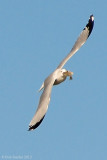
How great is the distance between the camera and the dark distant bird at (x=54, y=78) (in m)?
18.3

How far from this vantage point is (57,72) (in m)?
21.3

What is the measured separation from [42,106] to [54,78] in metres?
2.11

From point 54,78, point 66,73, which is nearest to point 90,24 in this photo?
point 66,73

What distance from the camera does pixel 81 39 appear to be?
969 inches

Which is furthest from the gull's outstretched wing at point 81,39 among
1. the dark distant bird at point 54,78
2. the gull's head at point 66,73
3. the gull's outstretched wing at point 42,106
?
the gull's outstretched wing at point 42,106

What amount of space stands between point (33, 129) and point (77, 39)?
25.0ft

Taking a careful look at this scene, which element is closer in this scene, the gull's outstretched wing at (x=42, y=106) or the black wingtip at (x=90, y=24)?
the gull's outstretched wing at (x=42, y=106)

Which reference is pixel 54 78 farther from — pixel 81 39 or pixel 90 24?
pixel 90 24

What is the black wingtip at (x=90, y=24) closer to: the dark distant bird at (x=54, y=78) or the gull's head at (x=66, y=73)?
the dark distant bird at (x=54, y=78)

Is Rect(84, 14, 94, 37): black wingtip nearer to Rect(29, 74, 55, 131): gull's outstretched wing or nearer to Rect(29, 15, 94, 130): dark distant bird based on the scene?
Rect(29, 15, 94, 130): dark distant bird

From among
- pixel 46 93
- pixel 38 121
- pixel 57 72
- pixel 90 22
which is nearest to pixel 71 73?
pixel 57 72

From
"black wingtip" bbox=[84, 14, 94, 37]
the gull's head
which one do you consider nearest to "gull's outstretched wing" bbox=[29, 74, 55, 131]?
the gull's head

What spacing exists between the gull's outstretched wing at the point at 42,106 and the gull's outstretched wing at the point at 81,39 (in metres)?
2.45

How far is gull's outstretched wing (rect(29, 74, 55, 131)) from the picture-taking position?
59.1 feet
